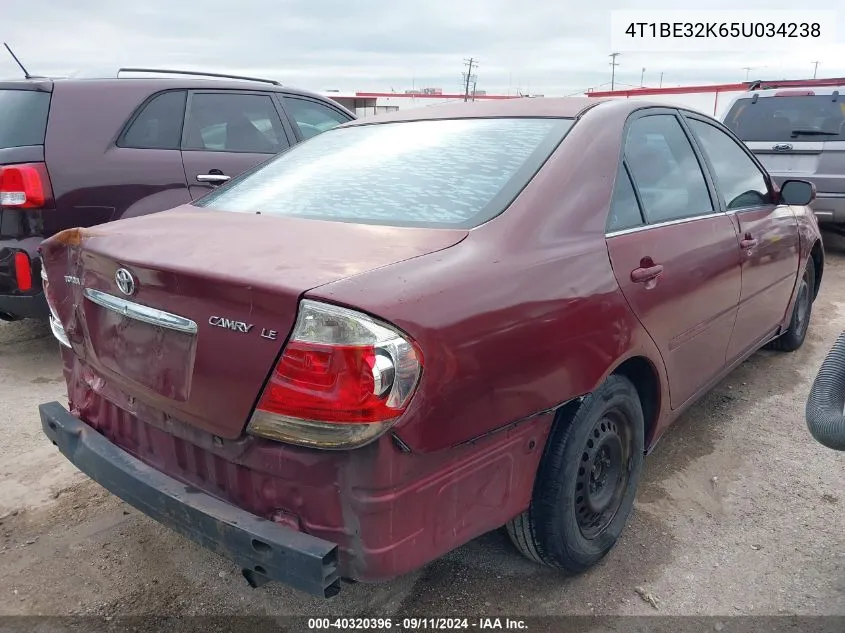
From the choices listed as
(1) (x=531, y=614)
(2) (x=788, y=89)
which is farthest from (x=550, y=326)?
(2) (x=788, y=89)

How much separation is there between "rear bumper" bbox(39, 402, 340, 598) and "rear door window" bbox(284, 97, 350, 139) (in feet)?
12.5

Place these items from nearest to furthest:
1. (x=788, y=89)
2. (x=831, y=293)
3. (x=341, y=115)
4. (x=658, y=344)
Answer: (x=658, y=344), (x=341, y=115), (x=831, y=293), (x=788, y=89)

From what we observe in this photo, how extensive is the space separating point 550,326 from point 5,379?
3.64 metres

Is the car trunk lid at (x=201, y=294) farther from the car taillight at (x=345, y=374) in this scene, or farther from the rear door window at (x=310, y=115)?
the rear door window at (x=310, y=115)

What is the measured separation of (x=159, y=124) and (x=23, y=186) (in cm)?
104

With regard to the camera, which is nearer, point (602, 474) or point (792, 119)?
point (602, 474)

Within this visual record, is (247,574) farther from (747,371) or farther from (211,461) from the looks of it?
(747,371)

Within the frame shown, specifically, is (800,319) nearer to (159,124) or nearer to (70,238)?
(70,238)

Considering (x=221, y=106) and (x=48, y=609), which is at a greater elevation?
(x=221, y=106)

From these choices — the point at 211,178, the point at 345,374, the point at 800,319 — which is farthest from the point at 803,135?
the point at 345,374

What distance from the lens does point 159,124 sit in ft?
15.0

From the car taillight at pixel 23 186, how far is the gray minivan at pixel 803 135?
657 cm

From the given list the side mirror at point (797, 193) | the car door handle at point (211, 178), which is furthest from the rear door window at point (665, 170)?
the car door handle at point (211, 178)

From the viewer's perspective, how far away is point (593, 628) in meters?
2.14
